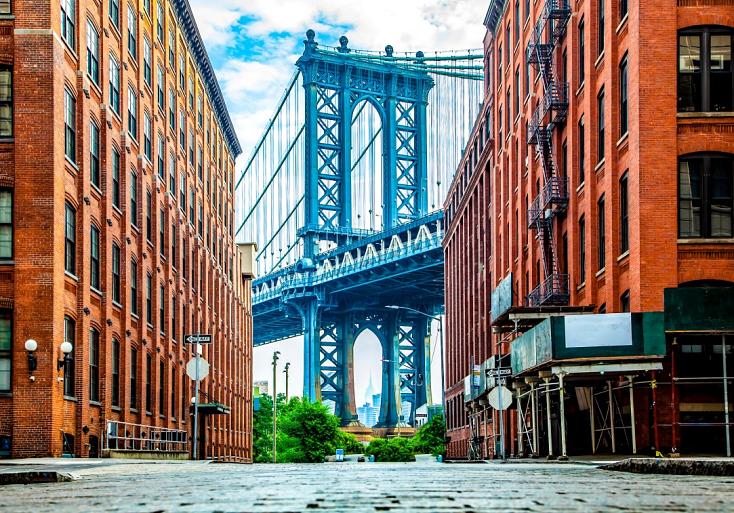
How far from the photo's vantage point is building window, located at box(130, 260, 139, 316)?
45.6 meters

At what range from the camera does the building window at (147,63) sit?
51000 millimetres

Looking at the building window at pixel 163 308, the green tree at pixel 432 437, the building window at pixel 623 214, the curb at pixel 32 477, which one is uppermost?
the building window at pixel 623 214

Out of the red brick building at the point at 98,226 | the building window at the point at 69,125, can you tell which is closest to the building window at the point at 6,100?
the red brick building at the point at 98,226

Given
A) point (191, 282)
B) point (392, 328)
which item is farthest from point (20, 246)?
point (392, 328)

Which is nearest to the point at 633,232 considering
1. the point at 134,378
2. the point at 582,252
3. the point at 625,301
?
the point at 625,301

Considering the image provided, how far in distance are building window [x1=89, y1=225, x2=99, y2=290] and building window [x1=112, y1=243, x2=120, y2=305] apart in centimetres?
259

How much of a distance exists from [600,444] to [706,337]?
20.9ft

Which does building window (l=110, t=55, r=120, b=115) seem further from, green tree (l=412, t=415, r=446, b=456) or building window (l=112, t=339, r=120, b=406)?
green tree (l=412, t=415, r=446, b=456)

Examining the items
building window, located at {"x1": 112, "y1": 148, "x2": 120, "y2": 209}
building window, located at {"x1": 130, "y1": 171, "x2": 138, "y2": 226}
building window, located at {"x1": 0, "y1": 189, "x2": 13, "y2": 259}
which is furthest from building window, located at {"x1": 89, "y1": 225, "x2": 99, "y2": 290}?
building window, located at {"x1": 130, "y1": 171, "x2": 138, "y2": 226}

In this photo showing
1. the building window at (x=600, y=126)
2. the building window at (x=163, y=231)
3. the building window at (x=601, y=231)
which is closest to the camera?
the building window at (x=601, y=231)

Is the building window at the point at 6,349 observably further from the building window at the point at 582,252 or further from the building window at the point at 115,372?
the building window at the point at 582,252

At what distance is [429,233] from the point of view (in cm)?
11150

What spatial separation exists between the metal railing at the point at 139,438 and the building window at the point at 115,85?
37.4 ft

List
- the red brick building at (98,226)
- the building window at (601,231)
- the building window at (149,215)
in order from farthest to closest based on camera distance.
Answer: the building window at (149,215) < the building window at (601,231) < the red brick building at (98,226)
